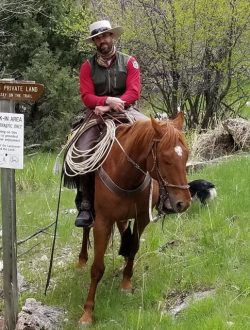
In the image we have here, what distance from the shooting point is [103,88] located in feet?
19.4

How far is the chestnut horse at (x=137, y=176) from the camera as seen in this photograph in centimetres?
452

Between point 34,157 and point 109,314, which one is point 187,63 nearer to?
point 34,157

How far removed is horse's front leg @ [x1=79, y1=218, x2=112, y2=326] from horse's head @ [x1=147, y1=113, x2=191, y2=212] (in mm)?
826

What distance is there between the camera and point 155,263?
629cm

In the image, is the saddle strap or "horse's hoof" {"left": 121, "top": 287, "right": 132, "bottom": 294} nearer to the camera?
the saddle strap

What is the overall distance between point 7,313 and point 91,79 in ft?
8.13

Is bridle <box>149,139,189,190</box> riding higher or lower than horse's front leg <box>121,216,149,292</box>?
higher

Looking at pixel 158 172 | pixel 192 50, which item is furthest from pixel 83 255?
pixel 192 50

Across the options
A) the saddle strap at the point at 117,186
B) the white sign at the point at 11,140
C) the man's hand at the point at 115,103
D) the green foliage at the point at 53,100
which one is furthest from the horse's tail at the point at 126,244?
the green foliage at the point at 53,100

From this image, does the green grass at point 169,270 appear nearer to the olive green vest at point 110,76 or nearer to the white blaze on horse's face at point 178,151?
the white blaze on horse's face at point 178,151

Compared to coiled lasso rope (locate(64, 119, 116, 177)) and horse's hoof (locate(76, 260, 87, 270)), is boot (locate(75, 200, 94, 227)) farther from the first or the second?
horse's hoof (locate(76, 260, 87, 270))

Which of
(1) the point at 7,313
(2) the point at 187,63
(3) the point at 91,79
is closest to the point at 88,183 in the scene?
(3) the point at 91,79

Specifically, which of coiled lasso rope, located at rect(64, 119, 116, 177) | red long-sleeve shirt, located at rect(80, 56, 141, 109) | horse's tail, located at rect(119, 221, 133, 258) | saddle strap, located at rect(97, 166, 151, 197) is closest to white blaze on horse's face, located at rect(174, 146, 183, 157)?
saddle strap, located at rect(97, 166, 151, 197)

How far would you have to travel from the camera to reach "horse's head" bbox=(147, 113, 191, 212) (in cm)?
450
